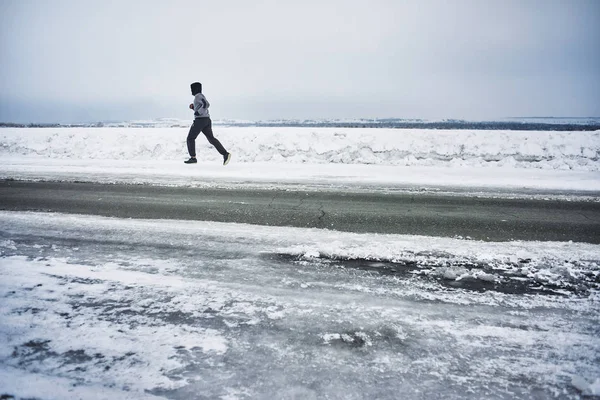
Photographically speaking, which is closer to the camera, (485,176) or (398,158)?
(485,176)

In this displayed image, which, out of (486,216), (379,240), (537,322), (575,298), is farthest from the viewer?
(486,216)

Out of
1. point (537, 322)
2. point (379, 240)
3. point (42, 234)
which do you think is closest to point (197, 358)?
point (537, 322)

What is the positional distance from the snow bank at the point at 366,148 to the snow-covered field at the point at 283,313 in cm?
857

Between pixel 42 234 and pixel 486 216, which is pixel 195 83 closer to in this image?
pixel 42 234

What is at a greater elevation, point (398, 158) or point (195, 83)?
point (195, 83)

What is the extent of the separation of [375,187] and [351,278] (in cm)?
496

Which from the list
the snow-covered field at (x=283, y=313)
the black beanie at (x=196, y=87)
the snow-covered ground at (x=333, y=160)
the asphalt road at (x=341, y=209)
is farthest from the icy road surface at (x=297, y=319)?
the black beanie at (x=196, y=87)

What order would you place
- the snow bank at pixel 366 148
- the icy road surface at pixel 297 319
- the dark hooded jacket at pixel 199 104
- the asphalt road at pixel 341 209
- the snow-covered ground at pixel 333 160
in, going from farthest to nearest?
the snow bank at pixel 366 148 < the dark hooded jacket at pixel 199 104 < the snow-covered ground at pixel 333 160 < the asphalt road at pixel 341 209 < the icy road surface at pixel 297 319

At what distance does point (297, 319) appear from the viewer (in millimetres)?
2707

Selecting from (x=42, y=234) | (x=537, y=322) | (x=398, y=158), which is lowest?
(x=537, y=322)

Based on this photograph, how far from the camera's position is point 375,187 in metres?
8.13

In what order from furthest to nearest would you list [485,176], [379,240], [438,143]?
[438,143]
[485,176]
[379,240]

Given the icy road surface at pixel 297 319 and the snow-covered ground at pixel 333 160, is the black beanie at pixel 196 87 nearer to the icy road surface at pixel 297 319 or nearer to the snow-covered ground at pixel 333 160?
the snow-covered ground at pixel 333 160

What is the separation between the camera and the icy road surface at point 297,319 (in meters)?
2.05
